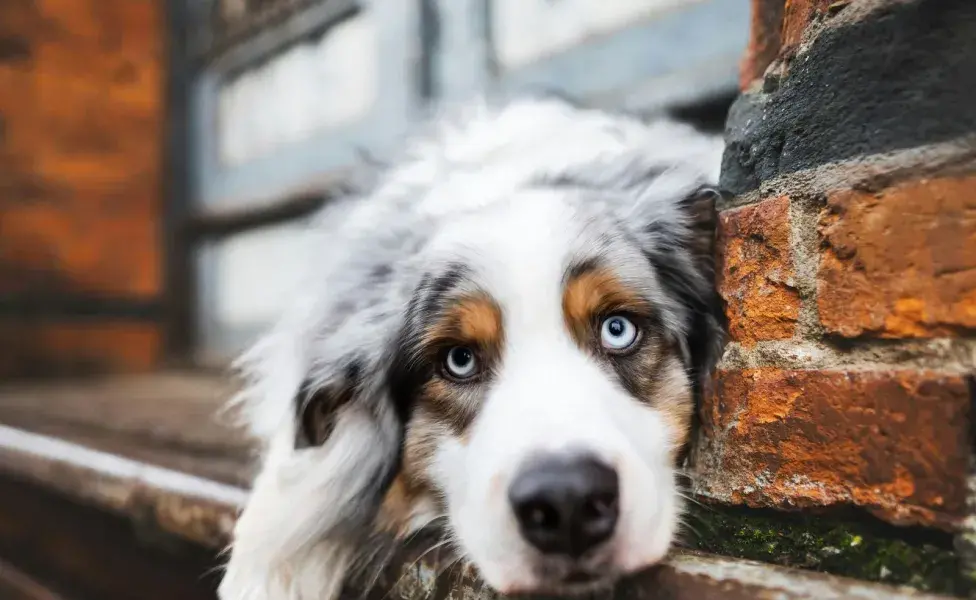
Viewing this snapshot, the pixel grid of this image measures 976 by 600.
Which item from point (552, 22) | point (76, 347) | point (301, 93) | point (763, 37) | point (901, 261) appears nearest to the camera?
point (901, 261)

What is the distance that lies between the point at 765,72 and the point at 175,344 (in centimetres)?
454

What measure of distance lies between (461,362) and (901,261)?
76 cm

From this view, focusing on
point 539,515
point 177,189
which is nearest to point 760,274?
point 539,515

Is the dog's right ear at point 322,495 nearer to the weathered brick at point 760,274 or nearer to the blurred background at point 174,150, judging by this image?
the weathered brick at point 760,274

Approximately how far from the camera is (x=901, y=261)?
980mm

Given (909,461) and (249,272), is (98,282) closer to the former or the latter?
(249,272)

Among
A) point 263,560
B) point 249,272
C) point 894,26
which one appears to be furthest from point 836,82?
point 249,272

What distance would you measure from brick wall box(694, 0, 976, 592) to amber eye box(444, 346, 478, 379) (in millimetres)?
433

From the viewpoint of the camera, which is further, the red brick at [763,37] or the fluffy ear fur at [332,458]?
the fluffy ear fur at [332,458]

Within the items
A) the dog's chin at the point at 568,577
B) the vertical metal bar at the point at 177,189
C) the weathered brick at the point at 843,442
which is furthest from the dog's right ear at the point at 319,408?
the vertical metal bar at the point at 177,189

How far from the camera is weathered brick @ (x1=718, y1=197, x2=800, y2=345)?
1141 millimetres

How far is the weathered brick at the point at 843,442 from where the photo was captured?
0.93m

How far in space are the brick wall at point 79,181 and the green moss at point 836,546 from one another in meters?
4.49

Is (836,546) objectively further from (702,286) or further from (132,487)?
(132,487)
